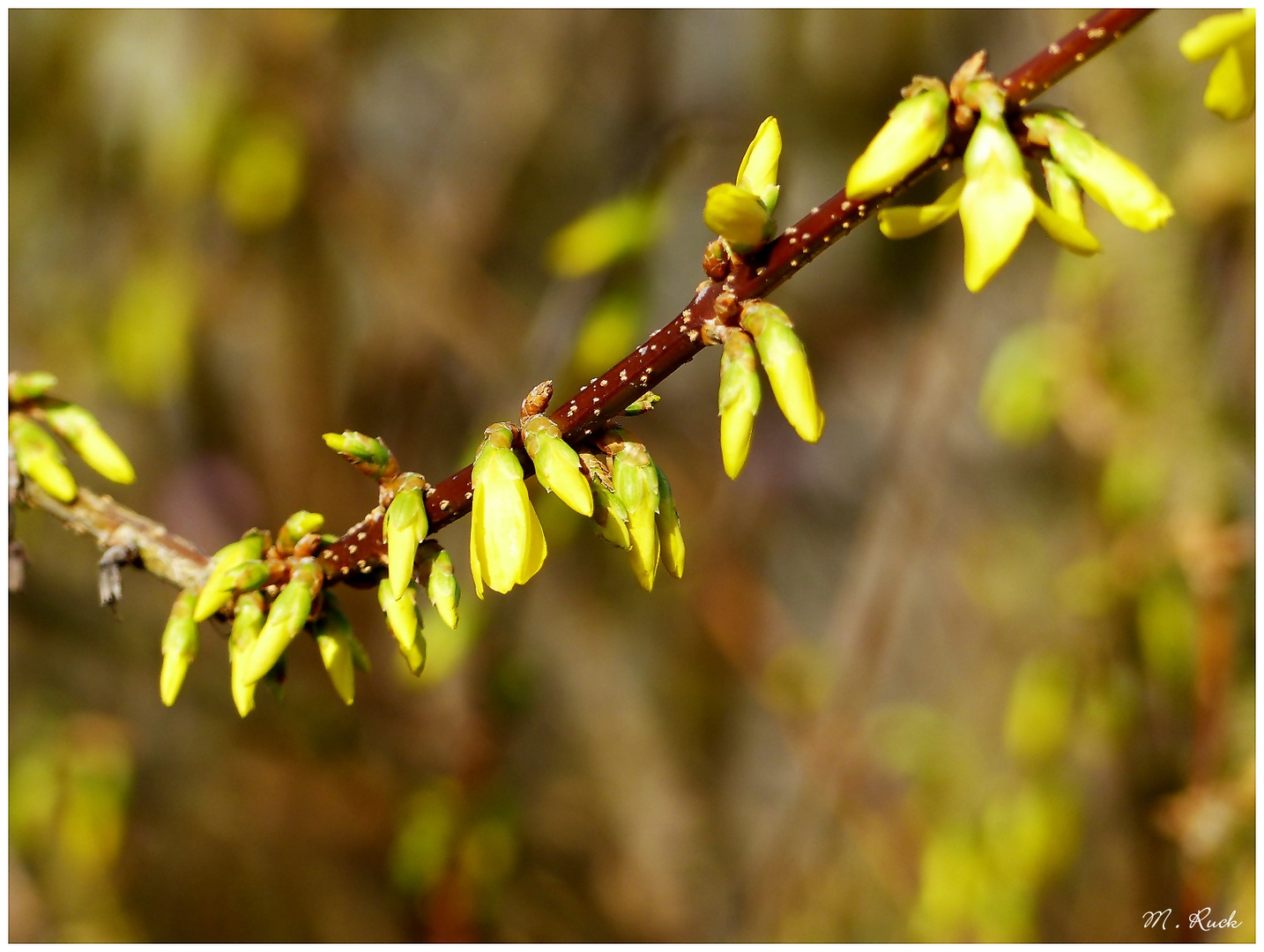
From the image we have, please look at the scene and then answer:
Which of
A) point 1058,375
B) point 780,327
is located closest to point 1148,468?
point 1058,375

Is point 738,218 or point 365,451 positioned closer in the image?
point 738,218

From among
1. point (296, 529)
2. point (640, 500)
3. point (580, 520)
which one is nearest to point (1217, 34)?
point (640, 500)

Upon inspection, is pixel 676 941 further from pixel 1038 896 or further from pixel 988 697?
pixel 988 697

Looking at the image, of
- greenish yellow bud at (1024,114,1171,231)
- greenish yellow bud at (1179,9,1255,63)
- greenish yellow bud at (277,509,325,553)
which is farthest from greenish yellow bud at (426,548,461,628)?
greenish yellow bud at (1179,9,1255,63)

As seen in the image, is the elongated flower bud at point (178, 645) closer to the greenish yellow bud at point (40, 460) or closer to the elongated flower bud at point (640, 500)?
the greenish yellow bud at point (40, 460)

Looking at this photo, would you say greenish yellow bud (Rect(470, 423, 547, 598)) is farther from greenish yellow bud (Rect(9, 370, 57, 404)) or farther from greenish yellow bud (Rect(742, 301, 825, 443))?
greenish yellow bud (Rect(9, 370, 57, 404))

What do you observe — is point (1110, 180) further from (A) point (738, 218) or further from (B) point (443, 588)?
(B) point (443, 588)
